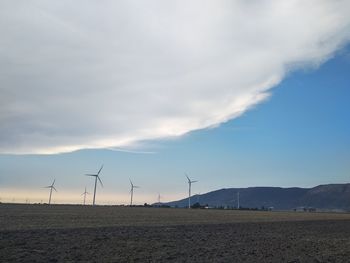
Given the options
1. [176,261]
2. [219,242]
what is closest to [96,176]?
[219,242]

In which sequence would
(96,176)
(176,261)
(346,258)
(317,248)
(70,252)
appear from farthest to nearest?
(96,176)
(317,248)
(346,258)
(70,252)
(176,261)

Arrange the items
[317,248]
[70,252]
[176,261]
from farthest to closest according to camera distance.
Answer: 1. [317,248]
2. [70,252]
3. [176,261]

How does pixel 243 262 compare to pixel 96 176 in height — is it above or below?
below

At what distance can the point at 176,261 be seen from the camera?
2491cm

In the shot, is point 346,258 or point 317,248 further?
point 317,248

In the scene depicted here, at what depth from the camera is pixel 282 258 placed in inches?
1089

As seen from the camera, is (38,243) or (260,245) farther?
(260,245)

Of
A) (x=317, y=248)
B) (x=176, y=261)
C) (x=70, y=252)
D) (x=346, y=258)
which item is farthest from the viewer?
(x=317, y=248)

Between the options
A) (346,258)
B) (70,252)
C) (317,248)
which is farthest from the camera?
(317,248)

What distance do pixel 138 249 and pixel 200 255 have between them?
3.98 metres

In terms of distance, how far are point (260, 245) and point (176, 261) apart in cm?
1195

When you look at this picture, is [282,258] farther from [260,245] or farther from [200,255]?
[260,245]

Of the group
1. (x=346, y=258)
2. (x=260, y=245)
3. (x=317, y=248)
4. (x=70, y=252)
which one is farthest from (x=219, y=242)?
(x=70, y=252)

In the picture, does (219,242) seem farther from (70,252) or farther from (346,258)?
(70,252)
